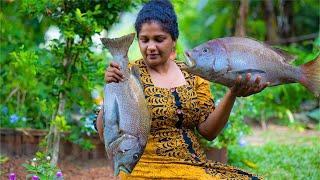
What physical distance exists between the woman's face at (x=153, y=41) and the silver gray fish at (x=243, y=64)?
0.39 metres

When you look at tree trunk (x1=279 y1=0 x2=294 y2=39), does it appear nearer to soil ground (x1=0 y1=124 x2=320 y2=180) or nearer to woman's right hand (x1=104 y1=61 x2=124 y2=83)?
soil ground (x1=0 y1=124 x2=320 y2=180)

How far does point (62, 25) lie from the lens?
4.71 m

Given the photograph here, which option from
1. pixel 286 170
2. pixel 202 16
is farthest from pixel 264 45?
pixel 202 16

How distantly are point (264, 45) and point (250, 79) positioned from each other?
206mm

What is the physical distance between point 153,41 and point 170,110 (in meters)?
0.36

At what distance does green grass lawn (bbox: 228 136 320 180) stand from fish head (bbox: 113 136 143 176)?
260cm

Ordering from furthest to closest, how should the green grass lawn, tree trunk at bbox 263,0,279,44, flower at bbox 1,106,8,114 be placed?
tree trunk at bbox 263,0,279,44 → flower at bbox 1,106,8,114 → the green grass lawn

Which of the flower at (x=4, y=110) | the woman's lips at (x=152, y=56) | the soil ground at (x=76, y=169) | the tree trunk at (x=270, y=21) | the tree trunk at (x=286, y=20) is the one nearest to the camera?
the woman's lips at (x=152, y=56)

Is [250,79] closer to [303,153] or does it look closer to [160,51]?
[160,51]

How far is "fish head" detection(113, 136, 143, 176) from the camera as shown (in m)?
2.99

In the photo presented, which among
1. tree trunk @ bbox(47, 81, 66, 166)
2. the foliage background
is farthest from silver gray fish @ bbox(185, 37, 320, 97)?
tree trunk @ bbox(47, 81, 66, 166)

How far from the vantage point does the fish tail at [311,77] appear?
3115mm

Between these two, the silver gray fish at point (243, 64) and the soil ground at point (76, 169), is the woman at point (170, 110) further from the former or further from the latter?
the soil ground at point (76, 169)

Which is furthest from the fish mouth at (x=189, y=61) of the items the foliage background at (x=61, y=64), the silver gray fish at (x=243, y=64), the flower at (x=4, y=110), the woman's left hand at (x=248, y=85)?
the flower at (x=4, y=110)
